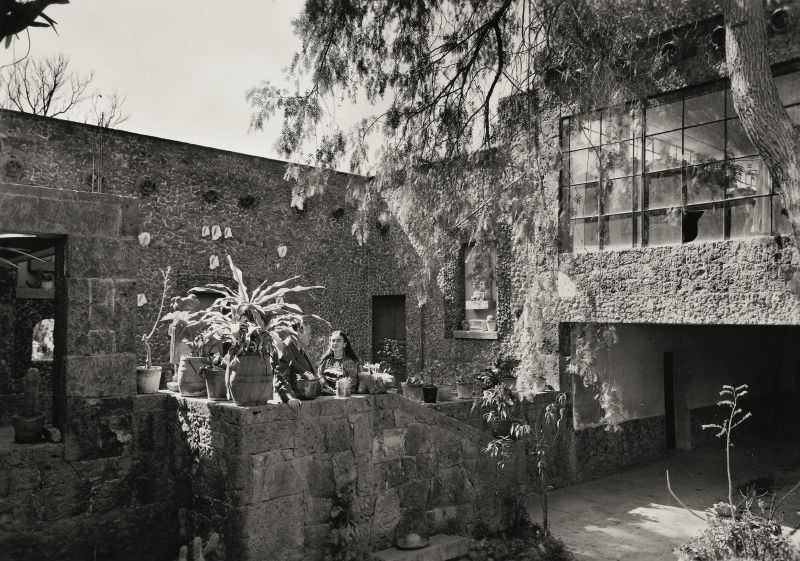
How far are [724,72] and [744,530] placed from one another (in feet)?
17.9

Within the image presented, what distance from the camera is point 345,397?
21.4 feet

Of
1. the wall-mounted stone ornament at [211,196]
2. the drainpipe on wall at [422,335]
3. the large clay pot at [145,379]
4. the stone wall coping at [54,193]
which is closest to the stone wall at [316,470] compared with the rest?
the large clay pot at [145,379]

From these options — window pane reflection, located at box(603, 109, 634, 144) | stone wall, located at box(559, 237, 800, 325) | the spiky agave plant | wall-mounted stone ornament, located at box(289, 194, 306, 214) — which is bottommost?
the spiky agave plant

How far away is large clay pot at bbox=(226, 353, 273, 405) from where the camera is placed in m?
5.76

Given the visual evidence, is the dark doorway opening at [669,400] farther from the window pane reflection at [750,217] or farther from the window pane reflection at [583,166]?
the window pane reflection at [750,217]

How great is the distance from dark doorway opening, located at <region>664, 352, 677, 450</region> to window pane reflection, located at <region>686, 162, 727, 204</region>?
429 centimetres

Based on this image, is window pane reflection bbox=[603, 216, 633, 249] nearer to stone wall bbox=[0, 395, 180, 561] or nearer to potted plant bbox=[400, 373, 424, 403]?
potted plant bbox=[400, 373, 424, 403]

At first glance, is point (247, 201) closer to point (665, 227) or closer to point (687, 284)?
point (665, 227)

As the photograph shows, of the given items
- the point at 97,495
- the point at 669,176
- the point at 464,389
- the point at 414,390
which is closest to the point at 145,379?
the point at 97,495

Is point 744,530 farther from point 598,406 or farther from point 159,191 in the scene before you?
point 159,191

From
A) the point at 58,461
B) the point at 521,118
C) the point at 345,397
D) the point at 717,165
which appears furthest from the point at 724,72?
the point at 58,461

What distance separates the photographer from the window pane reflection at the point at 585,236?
968 cm

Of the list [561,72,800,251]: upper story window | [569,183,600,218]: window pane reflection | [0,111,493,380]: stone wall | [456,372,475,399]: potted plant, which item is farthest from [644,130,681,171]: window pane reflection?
[456,372,475,399]: potted plant

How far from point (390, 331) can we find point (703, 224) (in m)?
7.90
